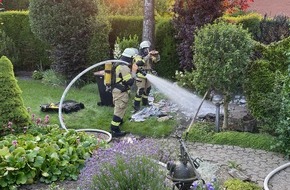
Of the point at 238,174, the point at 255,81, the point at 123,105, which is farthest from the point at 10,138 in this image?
the point at 255,81

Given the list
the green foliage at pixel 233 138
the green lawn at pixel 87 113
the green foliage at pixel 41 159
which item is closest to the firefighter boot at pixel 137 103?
the green lawn at pixel 87 113

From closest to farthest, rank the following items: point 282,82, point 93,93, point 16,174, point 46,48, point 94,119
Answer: point 16,174, point 282,82, point 94,119, point 93,93, point 46,48

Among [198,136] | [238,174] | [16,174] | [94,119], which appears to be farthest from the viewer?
[94,119]

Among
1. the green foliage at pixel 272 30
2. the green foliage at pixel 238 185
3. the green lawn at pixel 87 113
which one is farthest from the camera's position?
the green foliage at pixel 272 30

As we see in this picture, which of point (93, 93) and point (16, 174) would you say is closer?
point (16, 174)

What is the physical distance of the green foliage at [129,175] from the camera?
16.6 ft

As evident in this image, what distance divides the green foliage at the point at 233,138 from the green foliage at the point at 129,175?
3.58 metres

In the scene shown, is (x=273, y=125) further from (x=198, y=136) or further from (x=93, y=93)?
(x=93, y=93)

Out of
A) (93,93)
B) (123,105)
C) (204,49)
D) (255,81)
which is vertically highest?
(204,49)

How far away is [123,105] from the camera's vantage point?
364 inches

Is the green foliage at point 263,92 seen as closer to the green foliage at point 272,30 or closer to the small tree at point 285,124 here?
the small tree at point 285,124

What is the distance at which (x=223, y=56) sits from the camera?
838cm

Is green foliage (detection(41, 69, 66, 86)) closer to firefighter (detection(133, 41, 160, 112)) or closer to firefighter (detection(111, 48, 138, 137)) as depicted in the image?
firefighter (detection(133, 41, 160, 112))

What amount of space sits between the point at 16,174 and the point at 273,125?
191 inches
